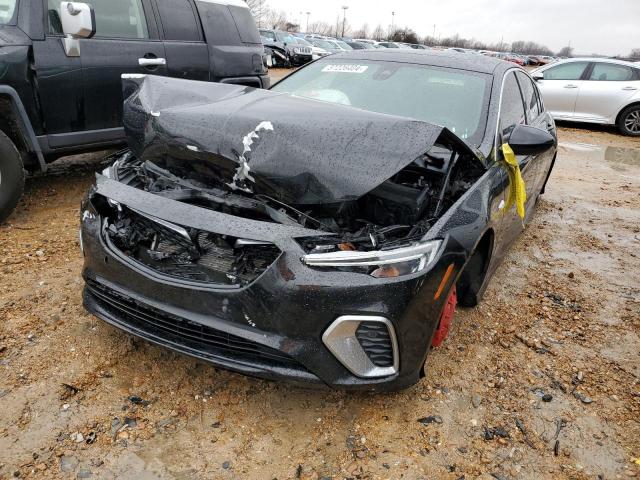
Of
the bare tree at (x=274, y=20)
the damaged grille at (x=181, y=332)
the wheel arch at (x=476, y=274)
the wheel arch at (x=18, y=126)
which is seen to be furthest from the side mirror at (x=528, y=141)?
the bare tree at (x=274, y=20)

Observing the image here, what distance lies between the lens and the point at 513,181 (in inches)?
121

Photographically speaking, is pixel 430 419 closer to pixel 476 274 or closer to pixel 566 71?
pixel 476 274

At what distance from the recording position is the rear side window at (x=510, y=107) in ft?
10.6

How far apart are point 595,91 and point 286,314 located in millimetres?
11432

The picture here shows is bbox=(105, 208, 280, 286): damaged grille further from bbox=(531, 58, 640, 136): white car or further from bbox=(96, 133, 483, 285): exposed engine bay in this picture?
bbox=(531, 58, 640, 136): white car

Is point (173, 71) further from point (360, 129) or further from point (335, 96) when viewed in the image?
→ point (360, 129)

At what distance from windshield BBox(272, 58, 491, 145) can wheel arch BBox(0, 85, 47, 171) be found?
6.16 ft

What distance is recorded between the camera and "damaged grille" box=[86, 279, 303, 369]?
2.04 m

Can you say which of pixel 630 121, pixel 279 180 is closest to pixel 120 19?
pixel 279 180

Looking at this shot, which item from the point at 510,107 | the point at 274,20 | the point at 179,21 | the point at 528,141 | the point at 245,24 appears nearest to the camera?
the point at 528,141

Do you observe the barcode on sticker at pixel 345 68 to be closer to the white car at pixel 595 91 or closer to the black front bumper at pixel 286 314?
the black front bumper at pixel 286 314

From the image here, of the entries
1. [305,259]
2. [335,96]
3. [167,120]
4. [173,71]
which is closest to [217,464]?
[305,259]

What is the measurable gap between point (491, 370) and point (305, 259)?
1397mm

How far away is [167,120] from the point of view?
2639 millimetres
